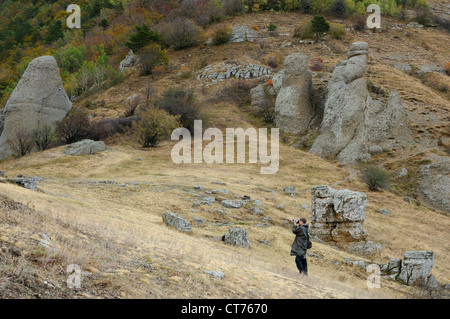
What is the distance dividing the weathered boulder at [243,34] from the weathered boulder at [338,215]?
42390mm

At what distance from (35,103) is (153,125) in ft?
33.7

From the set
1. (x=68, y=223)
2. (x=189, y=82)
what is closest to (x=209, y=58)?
(x=189, y=82)

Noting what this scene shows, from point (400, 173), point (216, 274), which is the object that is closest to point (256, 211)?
point (216, 274)

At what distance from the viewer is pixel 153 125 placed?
3281cm

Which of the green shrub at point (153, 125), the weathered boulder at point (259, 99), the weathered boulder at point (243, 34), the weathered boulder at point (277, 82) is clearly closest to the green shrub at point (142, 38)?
the weathered boulder at point (243, 34)

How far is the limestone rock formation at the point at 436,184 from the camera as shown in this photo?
89.6 feet

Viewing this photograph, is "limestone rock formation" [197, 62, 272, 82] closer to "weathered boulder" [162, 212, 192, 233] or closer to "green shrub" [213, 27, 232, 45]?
"green shrub" [213, 27, 232, 45]

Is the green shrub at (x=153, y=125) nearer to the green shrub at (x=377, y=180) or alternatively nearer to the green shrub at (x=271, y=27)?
the green shrub at (x=377, y=180)

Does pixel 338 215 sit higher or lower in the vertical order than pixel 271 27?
lower

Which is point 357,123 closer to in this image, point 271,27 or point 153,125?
point 153,125

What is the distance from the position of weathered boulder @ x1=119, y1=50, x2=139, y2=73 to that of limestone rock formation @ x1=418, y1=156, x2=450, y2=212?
38.5 metres

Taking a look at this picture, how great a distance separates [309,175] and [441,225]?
357 inches
